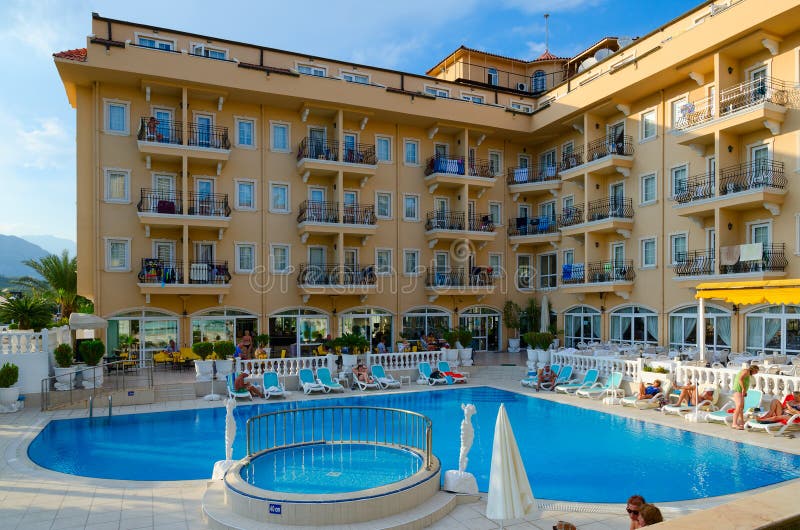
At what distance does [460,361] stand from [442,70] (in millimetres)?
20750

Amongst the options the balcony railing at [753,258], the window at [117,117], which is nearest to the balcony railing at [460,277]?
the balcony railing at [753,258]

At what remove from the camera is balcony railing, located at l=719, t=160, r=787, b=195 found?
61.0ft

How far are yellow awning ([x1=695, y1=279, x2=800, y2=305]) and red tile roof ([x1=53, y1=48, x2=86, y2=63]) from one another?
24168 mm

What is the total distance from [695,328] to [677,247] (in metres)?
3.48

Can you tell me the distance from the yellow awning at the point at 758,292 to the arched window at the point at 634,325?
23.9ft

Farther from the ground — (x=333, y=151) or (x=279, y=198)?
(x=333, y=151)

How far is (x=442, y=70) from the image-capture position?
117ft

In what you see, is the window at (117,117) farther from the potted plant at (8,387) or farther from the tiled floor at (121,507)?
the tiled floor at (121,507)

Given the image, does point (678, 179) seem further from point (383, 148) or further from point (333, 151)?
point (333, 151)

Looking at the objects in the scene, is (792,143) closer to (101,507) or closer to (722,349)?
(722,349)

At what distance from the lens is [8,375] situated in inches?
630

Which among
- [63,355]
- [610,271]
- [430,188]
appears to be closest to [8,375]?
[63,355]

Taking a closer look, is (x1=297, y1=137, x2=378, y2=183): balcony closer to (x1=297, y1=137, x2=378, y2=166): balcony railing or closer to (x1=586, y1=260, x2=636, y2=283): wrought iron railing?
(x1=297, y1=137, x2=378, y2=166): balcony railing

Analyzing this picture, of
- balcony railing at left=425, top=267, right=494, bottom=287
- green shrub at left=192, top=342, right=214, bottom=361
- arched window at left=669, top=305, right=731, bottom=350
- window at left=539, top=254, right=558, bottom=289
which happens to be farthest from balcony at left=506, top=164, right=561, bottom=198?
green shrub at left=192, top=342, right=214, bottom=361
